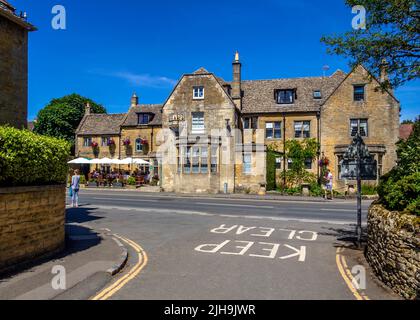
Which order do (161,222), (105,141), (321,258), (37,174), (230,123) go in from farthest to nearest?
(105,141), (230,123), (161,222), (321,258), (37,174)

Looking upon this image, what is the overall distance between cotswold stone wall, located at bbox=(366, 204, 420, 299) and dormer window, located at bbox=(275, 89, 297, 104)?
2865 centimetres

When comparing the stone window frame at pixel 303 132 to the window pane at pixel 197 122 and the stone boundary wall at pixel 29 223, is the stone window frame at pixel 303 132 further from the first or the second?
the stone boundary wall at pixel 29 223

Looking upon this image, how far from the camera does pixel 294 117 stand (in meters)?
35.0

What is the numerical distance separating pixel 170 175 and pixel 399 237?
2876 cm

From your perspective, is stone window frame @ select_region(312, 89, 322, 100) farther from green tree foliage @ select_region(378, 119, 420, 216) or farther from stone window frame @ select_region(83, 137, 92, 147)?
stone window frame @ select_region(83, 137, 92, 147)

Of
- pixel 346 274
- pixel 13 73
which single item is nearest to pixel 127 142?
pixel 13 73

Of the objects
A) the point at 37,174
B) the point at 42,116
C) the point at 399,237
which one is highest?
the point at 42,116

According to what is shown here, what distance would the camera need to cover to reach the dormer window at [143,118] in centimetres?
4366

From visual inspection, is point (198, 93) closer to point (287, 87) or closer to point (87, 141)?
point (287, 87)

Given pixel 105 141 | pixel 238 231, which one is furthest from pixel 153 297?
pixel 105 141

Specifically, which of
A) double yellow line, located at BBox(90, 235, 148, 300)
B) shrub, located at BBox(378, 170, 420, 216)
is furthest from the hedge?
shrub, located at BBox(378, 170, 420, 216)

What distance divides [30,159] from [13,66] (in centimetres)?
878

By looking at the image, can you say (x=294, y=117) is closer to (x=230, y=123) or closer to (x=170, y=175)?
(x=230, y=123)

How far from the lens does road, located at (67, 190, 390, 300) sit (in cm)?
702
